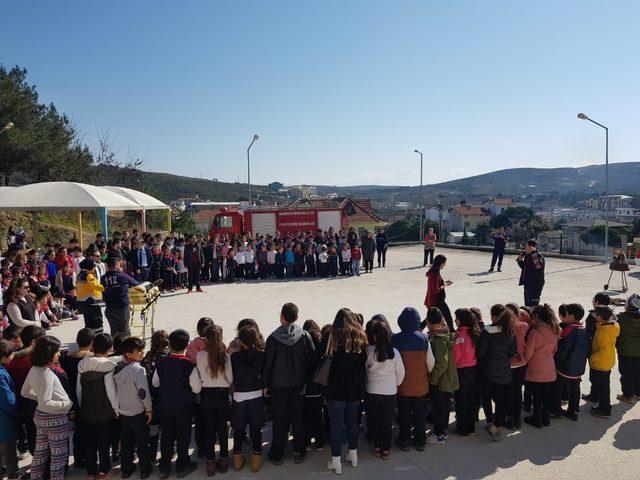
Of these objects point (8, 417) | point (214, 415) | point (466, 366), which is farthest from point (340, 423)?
point (8, 417)

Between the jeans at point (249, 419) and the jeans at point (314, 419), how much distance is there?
1.82ft

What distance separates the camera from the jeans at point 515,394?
18.8ft

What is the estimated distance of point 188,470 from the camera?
16.4ft

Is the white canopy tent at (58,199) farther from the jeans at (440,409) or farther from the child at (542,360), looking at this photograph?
the child at (542,360)

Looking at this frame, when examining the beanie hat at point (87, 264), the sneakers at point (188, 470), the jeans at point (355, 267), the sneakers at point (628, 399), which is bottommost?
the sneakers at point (188, 470)

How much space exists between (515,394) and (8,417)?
5338 millimetres

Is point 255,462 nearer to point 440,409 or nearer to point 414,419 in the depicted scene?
point 414,419

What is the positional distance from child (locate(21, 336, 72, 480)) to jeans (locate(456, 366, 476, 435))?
158 inches

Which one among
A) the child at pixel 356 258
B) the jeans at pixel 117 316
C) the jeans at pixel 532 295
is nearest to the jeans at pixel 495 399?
the jeans at pixel 532 295

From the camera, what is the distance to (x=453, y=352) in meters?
5.45

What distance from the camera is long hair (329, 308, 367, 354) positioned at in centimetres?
490

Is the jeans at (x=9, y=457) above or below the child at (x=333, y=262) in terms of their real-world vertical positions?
below

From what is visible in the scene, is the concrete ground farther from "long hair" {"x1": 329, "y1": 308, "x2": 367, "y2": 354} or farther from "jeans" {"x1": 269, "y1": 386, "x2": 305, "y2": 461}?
"long hair" {"x1": 329, "y1": 308, "x2": 367, "y2": 354}

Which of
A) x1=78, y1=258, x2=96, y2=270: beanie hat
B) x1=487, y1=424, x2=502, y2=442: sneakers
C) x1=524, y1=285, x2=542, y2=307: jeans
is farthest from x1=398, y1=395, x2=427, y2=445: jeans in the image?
x1=524, y1=285, x2=542, y2=307: jeans
